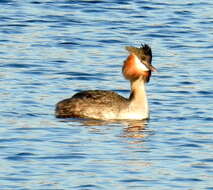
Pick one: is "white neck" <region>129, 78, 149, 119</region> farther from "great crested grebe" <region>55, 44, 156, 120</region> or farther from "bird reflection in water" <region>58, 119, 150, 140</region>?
"bird reflection in water" <region>58, 119, 150, 140</region>

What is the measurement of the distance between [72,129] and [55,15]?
36.1 feet

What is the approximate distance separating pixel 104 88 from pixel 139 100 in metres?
1.98

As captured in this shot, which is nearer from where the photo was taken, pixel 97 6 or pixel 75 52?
pixel 75 52

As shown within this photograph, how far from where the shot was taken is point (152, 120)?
2031 centimetres

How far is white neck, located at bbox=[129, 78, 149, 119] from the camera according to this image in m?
20.5

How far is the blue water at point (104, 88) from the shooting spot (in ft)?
53.4

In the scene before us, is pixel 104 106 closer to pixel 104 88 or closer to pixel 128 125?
pixel 128 125

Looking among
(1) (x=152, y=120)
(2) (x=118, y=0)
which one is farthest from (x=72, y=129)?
(2) (x=118, y=0)

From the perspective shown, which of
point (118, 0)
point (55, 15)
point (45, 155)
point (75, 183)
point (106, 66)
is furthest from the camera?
point (118, 0)

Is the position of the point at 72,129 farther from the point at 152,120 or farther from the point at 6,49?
the point at 6,49

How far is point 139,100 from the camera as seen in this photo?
68.4 ft

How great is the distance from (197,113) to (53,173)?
4913mm

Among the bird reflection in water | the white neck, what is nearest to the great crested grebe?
the white neck

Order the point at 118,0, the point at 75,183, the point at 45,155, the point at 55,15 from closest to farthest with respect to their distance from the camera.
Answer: the point at 75,183 < the point at 45,155 < the point at 55,15 < the point at 118,0
